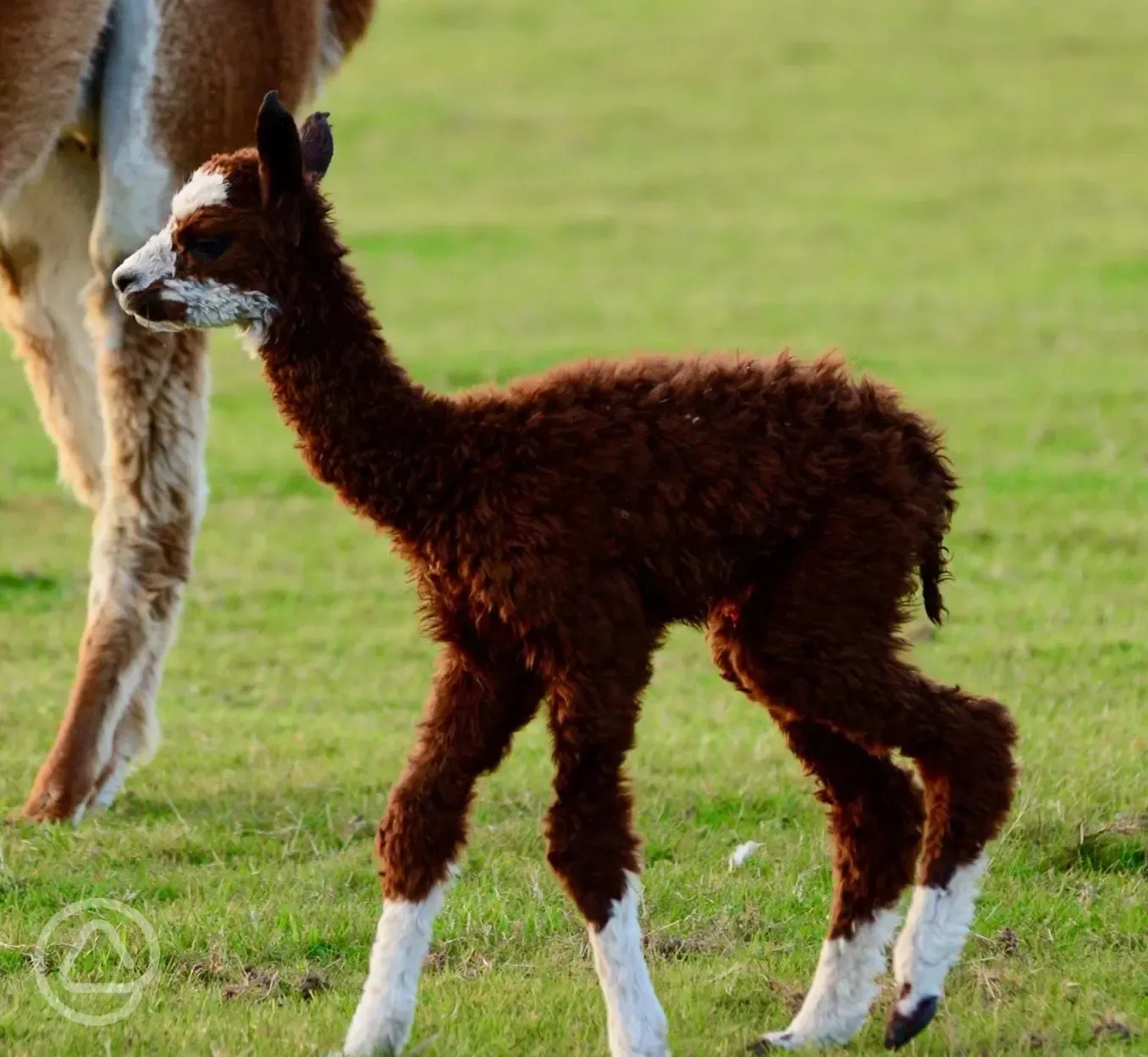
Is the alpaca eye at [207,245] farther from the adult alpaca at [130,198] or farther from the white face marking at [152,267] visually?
the adult alpaca at [130,198]

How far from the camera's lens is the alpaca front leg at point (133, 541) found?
5914 millimetres

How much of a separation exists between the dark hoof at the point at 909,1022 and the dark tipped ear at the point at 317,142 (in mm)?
1959

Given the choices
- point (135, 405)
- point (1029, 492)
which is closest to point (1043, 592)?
point (1029, 492)

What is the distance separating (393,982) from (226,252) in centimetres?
137

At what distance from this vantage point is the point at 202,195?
3932 mm

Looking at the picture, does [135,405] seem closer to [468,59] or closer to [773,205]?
[773,205]

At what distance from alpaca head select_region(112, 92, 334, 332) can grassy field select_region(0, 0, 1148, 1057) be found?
1.37 m

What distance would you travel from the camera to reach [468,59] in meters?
28.6

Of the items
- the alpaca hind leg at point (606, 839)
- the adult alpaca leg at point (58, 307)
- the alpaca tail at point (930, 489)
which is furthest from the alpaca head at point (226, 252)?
the adult alpaca leg at point (58, 307)

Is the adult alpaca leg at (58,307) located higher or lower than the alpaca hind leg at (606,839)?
lower

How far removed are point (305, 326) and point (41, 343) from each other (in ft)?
8.90

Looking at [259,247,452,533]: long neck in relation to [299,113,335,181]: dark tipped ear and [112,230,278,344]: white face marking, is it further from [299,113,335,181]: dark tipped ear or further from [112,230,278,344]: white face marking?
[299,113,335,181]: dark tipped ear

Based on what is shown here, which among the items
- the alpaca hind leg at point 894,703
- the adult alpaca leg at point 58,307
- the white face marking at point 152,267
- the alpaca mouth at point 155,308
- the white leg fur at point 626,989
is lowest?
the adult alpaca leg at point 58,307

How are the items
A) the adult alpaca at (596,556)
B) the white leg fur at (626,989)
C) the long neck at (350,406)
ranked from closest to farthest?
1. the white leg fur at (626,989)
2. the adult alpaca at (596,556)
3. the long neck at (350,406)
